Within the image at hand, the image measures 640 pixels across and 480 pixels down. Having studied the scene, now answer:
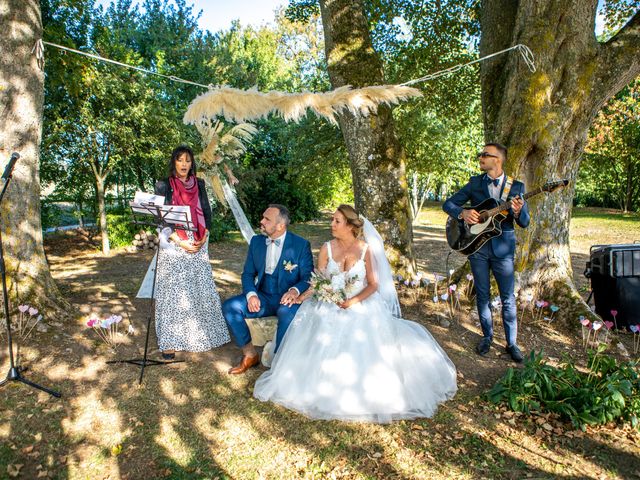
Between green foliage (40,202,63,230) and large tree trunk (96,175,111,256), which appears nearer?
large tree trunk (96,175,111,256)

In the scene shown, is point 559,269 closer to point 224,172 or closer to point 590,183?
point 224,172

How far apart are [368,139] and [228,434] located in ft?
15.3

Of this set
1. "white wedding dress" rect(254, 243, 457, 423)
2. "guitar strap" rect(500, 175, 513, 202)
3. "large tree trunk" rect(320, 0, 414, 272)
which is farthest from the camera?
"large tree trunk" rect(320, 0, 414, 272)

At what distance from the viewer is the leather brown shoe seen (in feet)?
14.7

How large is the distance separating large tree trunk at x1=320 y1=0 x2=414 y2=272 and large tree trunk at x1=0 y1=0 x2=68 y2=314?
12.9 ft

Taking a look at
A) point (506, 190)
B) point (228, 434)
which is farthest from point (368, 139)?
point (228, 434)

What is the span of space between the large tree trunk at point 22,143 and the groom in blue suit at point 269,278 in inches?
97.9

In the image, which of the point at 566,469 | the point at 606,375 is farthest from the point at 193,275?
the point at 606,375

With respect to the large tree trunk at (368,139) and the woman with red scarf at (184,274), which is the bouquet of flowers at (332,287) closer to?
the woman with red scarf at (184,274)

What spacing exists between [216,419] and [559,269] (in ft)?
16.8

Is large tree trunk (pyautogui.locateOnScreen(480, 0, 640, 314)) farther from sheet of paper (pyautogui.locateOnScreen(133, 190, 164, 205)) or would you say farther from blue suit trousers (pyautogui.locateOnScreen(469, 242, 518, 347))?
sheet of paper (pyautogui.locateOnScreen(133, 190, 164, 205))

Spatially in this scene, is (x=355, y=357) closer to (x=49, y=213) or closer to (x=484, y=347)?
(x=484, y=347)

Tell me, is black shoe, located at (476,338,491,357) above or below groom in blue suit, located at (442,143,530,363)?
below

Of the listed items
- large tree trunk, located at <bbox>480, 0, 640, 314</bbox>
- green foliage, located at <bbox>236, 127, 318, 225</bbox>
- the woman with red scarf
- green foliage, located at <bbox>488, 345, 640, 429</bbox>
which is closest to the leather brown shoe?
the woman with red scarf
